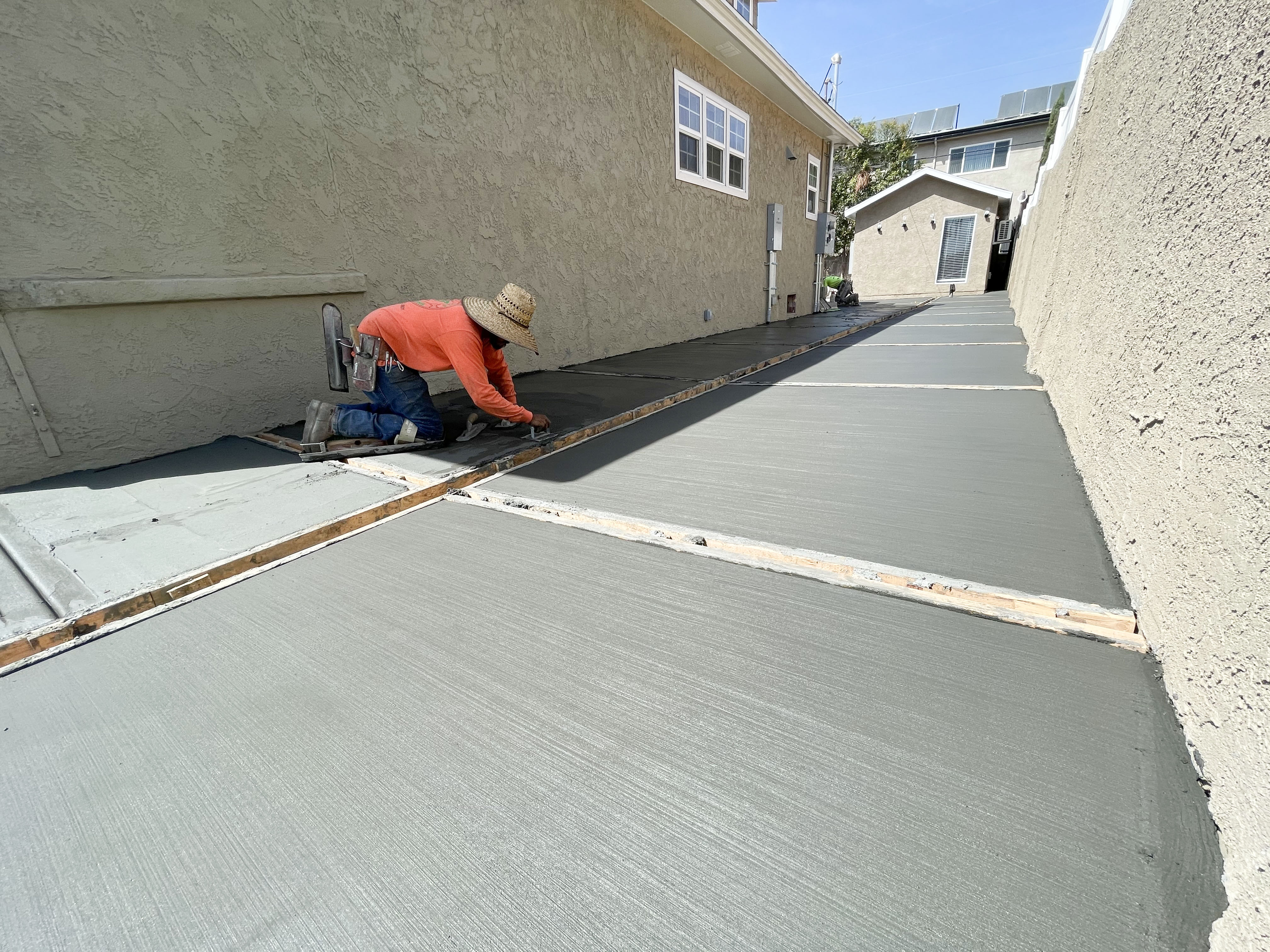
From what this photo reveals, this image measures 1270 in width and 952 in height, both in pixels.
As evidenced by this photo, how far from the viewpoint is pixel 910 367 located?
5266mm

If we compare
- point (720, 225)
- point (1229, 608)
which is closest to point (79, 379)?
point (1229, 608)

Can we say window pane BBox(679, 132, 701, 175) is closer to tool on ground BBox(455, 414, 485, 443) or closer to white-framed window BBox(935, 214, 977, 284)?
tool on ground BBox(455, 414, 485, 443)

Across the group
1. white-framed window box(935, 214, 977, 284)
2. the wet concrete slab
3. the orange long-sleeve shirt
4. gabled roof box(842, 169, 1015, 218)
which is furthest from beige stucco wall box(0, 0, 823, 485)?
white-framed window box(935, 214, 977, 284)

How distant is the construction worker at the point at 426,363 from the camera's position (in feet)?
9.29

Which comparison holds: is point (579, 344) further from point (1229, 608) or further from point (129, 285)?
point (1229, 608)

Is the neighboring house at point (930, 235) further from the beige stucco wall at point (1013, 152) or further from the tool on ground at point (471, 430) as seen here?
the tool on ground at point (471, 430)

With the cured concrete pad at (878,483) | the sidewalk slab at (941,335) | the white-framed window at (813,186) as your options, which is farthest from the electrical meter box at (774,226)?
the cured concrete pad at (878,483)

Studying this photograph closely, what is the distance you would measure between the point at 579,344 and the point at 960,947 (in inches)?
230

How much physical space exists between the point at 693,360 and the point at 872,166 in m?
21.7

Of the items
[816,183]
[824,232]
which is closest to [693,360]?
[824,232]

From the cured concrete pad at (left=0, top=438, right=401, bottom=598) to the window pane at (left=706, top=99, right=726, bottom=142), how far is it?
7809 mm

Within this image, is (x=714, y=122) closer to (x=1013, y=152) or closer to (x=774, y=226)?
(x=774, y=226)

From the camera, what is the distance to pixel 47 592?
5.61 ft

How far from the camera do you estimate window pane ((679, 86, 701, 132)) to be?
23.7 feet
